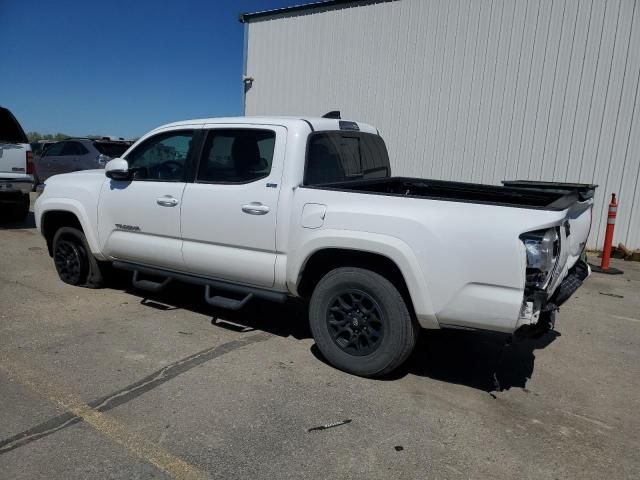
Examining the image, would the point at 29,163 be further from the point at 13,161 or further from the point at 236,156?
the point at 236,156

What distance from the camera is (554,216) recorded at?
124 inches

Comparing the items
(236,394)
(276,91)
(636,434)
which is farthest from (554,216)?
(276,91)

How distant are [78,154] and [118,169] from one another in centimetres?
1033

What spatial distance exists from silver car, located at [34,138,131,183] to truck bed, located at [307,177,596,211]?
10264 mm

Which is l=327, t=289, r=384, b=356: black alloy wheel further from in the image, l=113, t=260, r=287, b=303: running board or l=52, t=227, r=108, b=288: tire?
l=52, t=227, r=108, b=288: tire

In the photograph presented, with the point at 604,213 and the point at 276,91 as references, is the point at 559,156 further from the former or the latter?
the point at 276,91

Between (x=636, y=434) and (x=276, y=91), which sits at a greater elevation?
(x=276, y=91)

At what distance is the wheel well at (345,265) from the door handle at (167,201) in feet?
4.70

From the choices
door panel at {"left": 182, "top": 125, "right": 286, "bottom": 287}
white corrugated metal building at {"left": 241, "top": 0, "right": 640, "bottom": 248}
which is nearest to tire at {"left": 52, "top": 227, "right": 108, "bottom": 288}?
door panel at {"left": 182, "top": 125, "right": 286, "bottom": 287}

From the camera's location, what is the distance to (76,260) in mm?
5863

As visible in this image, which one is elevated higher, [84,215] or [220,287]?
[84,215]

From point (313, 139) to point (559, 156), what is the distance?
22.1 feet

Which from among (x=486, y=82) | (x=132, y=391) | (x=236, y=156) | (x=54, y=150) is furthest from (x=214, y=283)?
(x=54, y=150)

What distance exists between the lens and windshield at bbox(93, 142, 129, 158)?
13.9 m
